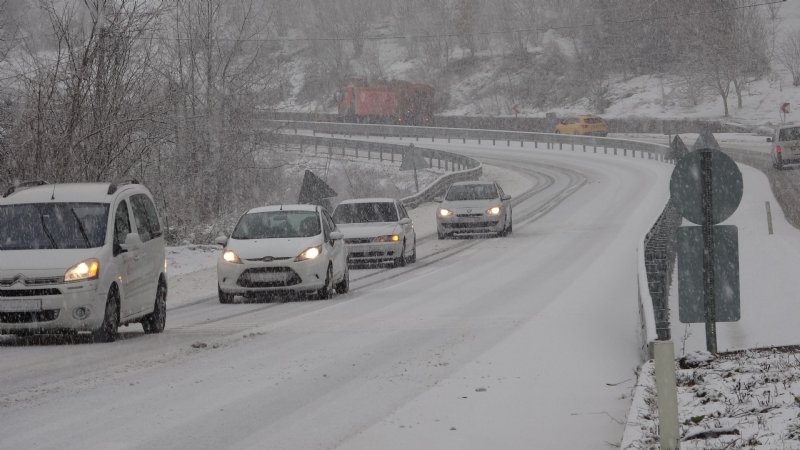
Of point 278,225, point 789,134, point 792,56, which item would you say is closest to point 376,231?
point 278,225

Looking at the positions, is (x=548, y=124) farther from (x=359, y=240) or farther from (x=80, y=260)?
(x=80, y=260)

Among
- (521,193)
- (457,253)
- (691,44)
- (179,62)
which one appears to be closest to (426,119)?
(691,44)

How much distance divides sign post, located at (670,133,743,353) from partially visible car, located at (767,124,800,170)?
38.7 metres

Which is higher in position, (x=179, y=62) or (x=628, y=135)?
(x=179, y=62)

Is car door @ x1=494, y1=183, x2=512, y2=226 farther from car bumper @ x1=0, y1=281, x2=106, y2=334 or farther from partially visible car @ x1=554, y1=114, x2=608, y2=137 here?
partially visible car @ x1=554, y1=114, x2=608, y2=137

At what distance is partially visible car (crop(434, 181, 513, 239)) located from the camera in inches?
1331

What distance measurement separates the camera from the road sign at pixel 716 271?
11562 millimetres

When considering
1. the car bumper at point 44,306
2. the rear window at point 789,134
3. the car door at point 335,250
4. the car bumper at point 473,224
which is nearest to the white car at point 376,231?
the car door at point 335,250

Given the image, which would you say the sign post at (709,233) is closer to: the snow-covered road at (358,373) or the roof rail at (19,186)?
the snow-covered road at (358,373)

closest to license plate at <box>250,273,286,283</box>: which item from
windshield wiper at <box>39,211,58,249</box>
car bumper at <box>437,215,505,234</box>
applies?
windshield wiper at <box>39,211,58,249</box>

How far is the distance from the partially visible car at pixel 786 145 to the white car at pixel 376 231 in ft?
84.8

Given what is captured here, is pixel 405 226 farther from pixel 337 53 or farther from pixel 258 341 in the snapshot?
pixel 337 53

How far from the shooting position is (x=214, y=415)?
8477mm

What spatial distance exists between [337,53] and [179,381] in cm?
12491
